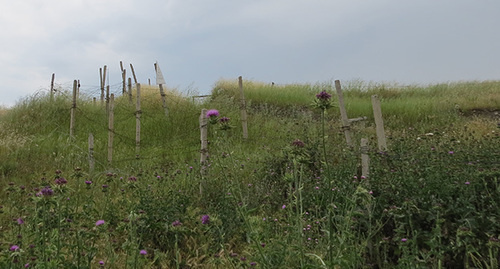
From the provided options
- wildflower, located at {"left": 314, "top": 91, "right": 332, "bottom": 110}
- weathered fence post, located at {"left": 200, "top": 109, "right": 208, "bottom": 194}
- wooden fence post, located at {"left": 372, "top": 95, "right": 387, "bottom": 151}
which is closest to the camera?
wildflower, located at {"left": 314, "top": 91, "right": 332, "bottom": 110}

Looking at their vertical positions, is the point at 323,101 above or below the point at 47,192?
above

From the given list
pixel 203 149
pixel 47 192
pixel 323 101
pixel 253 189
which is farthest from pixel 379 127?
pixel 47 192

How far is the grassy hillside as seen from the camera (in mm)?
2877

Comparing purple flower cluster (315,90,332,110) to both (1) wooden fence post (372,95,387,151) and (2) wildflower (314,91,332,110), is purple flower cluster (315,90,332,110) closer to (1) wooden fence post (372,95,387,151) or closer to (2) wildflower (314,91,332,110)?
(2) wildflower (314,91,332,110)

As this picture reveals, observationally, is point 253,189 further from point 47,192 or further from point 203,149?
point 47,192

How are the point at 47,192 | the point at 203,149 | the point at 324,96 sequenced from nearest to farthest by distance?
the point at 47,192 → the point at 324,96 → the point at 203,149

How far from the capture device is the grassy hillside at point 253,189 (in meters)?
2.88

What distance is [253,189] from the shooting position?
6.16m

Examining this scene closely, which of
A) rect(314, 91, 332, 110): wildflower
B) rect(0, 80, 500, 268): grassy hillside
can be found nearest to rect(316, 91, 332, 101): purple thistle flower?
rect(314, 91, 332, 110): wildflower

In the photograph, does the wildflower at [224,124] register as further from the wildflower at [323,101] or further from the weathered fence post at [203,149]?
the weathered fence post at [203,149]

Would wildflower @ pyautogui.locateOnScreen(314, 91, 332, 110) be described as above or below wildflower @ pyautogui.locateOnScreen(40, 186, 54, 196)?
above

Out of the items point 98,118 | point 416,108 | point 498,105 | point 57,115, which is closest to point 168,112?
point 98,118

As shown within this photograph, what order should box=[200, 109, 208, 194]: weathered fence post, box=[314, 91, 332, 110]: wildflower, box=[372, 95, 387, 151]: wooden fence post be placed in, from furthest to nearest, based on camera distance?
box=[372, 95, 387, 151]: wooden fence post, box=[200, 109, 208, 194]: weathered fence post, box=[314, 91, 332, 110]: wildflower

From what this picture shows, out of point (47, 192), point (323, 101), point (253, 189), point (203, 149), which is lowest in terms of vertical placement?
point (253, 189)
